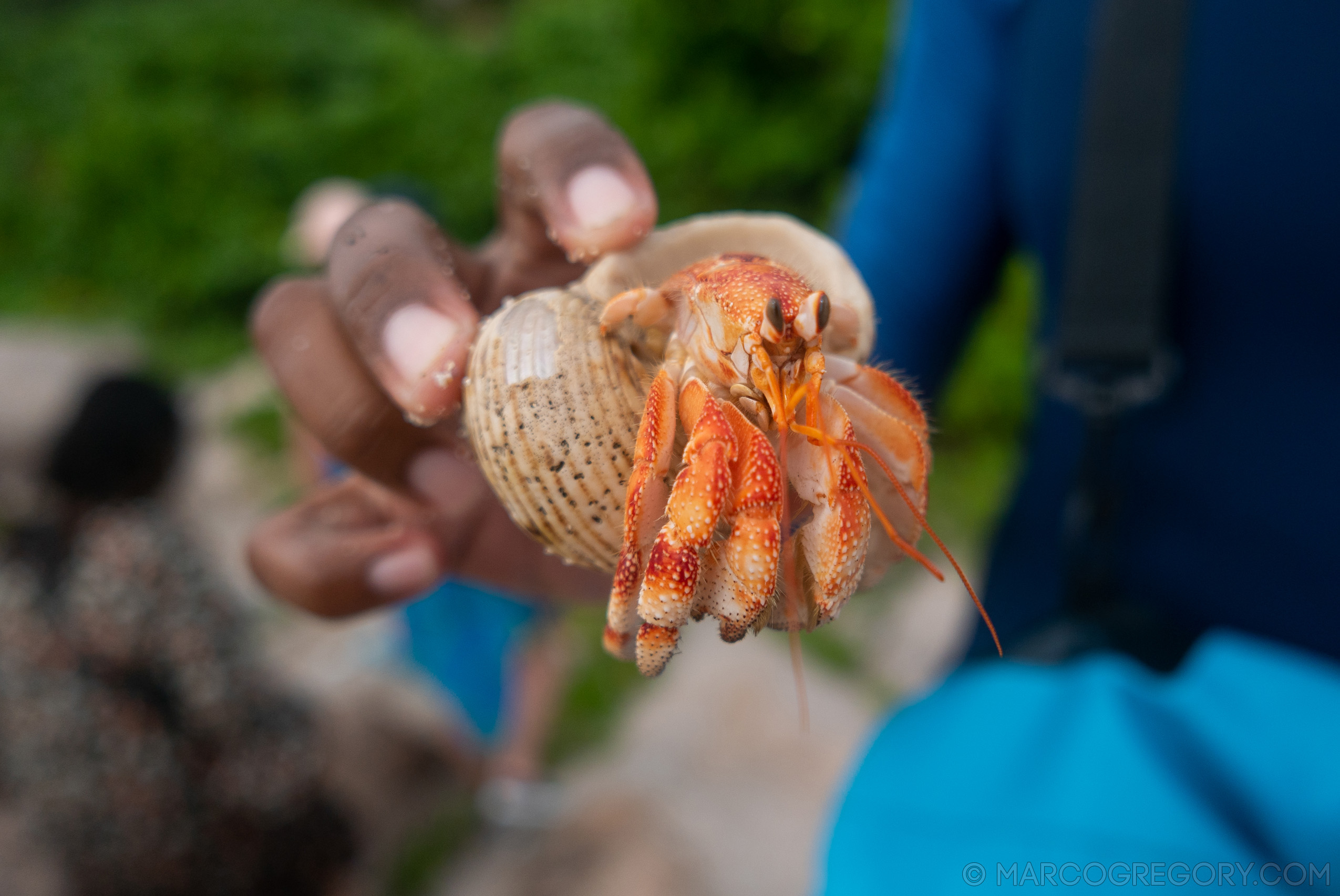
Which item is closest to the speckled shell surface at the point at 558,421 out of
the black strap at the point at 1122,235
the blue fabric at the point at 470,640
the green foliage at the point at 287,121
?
Result: the black strap at the point at 1122,235

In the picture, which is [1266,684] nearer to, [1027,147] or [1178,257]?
[1178,257]

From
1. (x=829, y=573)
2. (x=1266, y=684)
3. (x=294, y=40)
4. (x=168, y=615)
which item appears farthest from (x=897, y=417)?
(x=294, y=40)

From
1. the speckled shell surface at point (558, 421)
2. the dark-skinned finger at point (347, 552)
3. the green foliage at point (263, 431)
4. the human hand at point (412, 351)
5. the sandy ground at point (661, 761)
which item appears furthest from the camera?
the green foliage at point (263, 431)

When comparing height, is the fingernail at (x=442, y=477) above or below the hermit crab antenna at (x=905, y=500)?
below

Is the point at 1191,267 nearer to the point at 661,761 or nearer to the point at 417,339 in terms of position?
the point at 417,339

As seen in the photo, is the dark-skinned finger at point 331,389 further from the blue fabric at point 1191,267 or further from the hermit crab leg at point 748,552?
the blue fabric at point 1191,267

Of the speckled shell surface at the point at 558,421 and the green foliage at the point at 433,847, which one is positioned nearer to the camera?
the speckled shell surface at the point at 558,421
